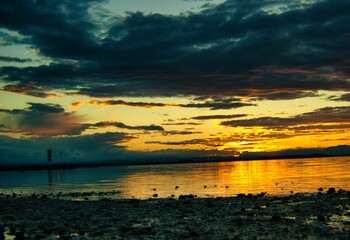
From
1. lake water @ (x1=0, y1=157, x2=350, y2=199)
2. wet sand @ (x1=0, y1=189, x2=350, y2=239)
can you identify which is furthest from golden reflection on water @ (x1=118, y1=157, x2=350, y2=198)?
wet sand @ (x1=0, y1=189, x2=350, y2=239)

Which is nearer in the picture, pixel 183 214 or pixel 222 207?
pixel 183 214

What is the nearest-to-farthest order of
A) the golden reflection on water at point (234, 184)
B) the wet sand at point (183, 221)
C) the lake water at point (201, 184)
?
the wet sand at point (183, 221) → the golden reflection on water at point (234, 184) → the lake water at point (201, 184)

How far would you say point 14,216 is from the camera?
1197 inches

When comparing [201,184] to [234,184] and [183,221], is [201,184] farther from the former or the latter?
[183,221]

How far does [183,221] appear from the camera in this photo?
2572 centimetres

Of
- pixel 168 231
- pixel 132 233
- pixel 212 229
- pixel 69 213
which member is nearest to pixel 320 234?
pixel 212 229

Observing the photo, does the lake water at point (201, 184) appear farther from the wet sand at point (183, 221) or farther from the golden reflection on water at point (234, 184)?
the wet sand at point (183, 221)

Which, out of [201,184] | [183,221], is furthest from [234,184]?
[183,221]

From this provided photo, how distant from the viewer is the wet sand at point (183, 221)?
20900 millimetres

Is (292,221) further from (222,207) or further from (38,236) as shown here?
(38,236)

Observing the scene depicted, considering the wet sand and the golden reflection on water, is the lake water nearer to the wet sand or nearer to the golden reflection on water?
the golden reflection on water

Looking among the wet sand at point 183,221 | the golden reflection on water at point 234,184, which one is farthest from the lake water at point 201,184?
the wet sand at point 183,221

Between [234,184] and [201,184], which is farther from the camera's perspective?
[201,184]

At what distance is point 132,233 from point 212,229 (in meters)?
4.34
